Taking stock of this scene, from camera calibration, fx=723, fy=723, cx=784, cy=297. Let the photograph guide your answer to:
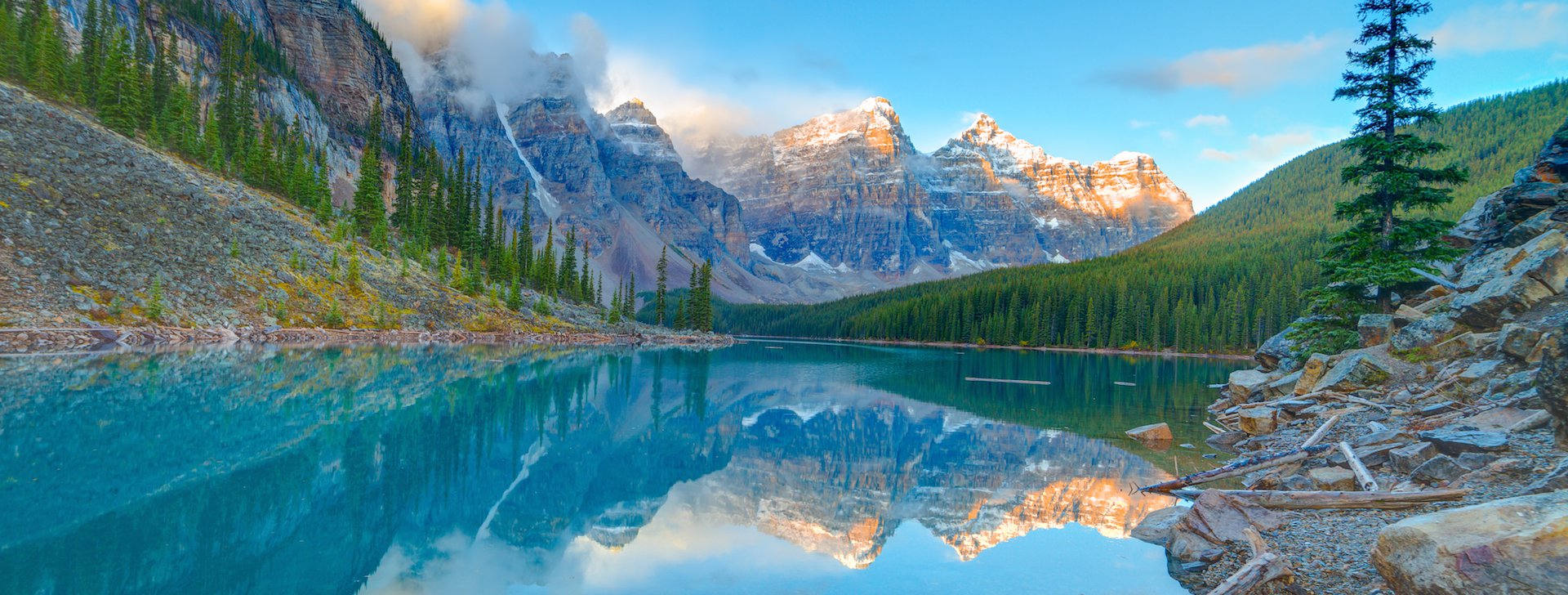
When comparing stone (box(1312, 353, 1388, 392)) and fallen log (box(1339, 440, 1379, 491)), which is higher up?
stone (box(1312, 353, 1388, 392))

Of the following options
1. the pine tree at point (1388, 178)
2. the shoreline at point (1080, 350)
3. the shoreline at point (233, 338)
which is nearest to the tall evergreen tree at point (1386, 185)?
the pine tree at point (1388, 178)

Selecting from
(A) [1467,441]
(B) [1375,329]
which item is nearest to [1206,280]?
(B) [1375,329]

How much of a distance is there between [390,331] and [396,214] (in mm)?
39461

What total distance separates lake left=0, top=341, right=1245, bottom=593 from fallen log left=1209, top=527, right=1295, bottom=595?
167 cm

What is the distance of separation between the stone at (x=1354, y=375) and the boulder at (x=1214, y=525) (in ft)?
43.6

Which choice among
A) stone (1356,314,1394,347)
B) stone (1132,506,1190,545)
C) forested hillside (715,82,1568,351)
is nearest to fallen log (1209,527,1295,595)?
stone (1132,506,1190,545)

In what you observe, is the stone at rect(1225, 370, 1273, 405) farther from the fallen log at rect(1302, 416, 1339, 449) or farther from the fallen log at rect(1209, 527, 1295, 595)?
the fallen log at rect(1209, 527, 1295, 595)

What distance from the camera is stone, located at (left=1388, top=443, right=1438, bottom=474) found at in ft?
43.8

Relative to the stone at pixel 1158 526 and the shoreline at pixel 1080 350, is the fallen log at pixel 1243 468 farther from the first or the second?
the shoreline at pixel 1080 350

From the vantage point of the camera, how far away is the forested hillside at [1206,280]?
11631 centimetres

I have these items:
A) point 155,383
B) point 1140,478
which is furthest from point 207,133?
point 1140,478

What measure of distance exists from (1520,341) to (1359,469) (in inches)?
292

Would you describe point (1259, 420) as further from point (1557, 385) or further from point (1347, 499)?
point (1347, 499)

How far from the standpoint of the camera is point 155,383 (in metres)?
27.4
